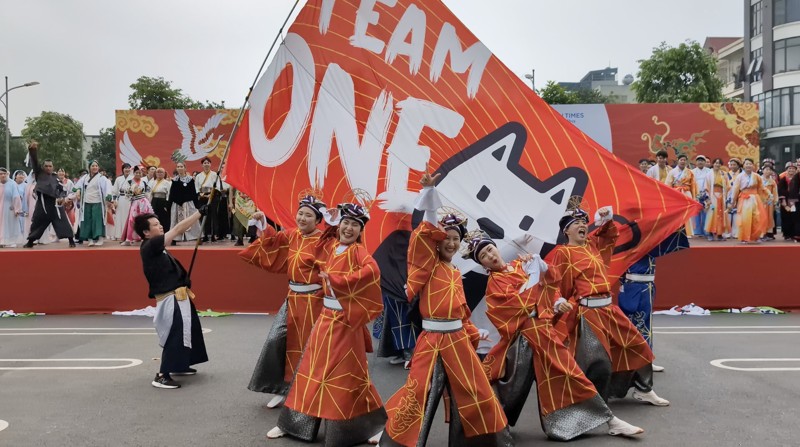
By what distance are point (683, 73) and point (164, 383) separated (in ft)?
Answer: 87.9

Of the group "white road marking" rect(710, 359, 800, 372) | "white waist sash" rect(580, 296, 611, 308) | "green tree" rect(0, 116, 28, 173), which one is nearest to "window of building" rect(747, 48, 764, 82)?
"white road marking" rect(710, 359, 800, 372)

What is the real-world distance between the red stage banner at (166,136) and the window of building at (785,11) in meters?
30.3

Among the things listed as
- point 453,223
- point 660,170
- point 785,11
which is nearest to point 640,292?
point 453,223

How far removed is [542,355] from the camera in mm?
4469

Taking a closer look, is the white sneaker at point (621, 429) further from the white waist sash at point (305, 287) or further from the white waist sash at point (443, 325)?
the white waist sash at point (305, 287)

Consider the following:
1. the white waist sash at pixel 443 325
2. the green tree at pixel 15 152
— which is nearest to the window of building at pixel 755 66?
the white waist sash at pixel 443 325

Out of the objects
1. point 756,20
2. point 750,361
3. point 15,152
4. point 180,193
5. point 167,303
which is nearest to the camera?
point 167,303

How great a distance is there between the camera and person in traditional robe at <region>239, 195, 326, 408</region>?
5.05 meters

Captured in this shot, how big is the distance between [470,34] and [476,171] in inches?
48.3

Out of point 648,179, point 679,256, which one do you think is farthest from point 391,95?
point 679,256

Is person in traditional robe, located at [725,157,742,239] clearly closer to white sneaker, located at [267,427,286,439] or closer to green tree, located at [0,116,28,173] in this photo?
white sneaker, located at [267,427,286,439]

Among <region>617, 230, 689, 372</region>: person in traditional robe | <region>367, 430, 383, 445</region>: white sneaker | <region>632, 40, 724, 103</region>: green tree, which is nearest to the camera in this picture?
<region>367, 430, 383, 445</region>: white sneaker

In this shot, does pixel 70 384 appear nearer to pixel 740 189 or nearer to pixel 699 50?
pixel 740 189

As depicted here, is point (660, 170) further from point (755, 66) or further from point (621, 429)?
point (755, 66)
